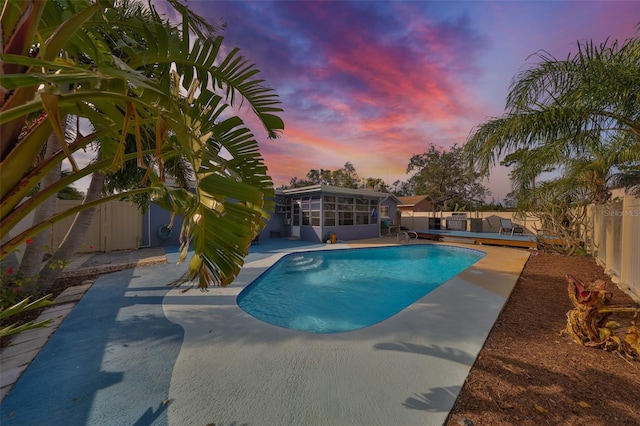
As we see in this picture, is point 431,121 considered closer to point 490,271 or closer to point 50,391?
point 490,271

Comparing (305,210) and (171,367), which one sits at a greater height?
(305,210)

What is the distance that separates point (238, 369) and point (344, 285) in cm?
488

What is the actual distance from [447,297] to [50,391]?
5600mm

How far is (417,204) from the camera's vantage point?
2922 cm

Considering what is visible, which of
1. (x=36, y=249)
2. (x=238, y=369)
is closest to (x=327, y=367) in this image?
(x=238, y=369)

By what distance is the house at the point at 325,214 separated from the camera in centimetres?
1343

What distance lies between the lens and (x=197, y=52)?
6.07 feet

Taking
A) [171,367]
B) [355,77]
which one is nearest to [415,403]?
[171,367]

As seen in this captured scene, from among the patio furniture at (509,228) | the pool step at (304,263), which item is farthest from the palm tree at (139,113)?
the patio furniture at (509,228)

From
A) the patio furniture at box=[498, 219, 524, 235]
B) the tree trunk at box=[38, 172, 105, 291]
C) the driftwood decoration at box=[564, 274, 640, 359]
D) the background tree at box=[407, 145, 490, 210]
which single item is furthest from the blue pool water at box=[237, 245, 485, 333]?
the background tree at box=[407, 145, 490, 210]

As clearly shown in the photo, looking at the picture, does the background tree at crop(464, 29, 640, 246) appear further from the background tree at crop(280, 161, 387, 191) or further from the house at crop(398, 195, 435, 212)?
the background tree at crop(280, 161, 387, 191)

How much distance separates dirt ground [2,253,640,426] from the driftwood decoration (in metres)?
0.11

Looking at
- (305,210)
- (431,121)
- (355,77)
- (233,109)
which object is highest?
(355,77)

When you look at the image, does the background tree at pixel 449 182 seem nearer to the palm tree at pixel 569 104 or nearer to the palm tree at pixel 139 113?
the palm tree at pixel 569 104
